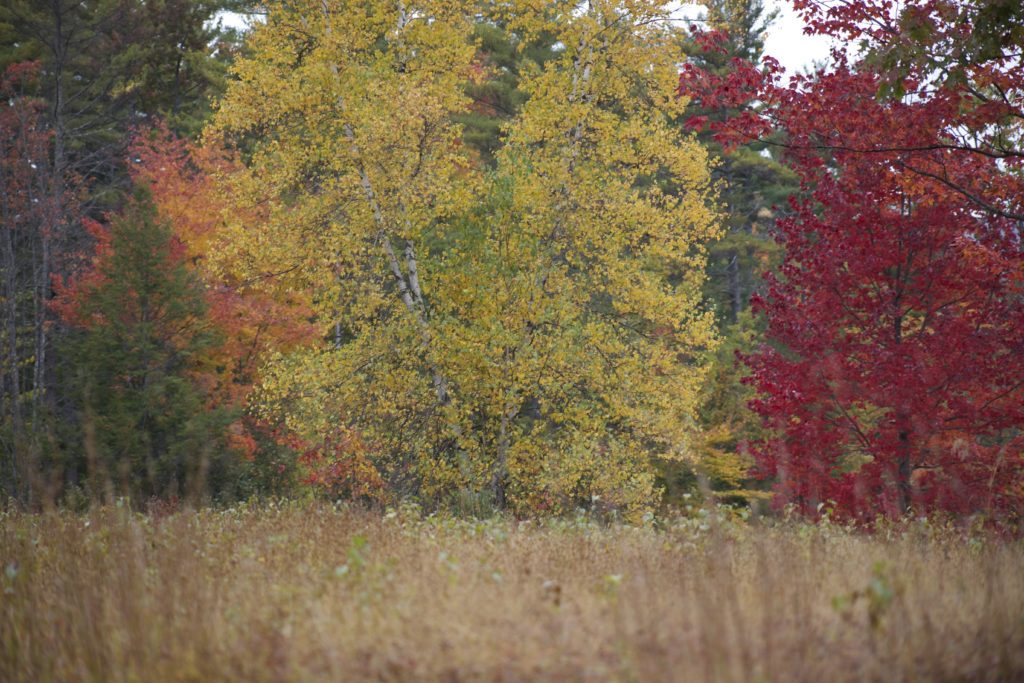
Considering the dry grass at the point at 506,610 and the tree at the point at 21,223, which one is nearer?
the dry grass at the point at 506,610

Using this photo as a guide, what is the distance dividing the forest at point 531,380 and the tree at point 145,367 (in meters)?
0.07

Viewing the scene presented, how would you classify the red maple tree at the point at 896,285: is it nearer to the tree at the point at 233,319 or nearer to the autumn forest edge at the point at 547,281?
the autumn forest edge at the point at 547,281

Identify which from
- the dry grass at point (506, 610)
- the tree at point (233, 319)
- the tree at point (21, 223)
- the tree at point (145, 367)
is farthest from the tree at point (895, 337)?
the tree at point (21, 223)

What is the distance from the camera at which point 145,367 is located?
14.6m

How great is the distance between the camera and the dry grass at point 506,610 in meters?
3.30

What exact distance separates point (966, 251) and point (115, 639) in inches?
268

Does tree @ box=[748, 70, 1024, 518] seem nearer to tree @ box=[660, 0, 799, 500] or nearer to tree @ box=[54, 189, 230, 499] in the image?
tree @ box=[54, 189, 230, 499]

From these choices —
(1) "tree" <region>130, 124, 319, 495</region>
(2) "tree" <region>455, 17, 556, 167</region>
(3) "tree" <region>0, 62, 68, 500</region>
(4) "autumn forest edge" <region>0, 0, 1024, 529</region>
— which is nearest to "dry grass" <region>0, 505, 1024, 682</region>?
(4) "autumn forest edge" <region>0, 0, 1024, 529</region>

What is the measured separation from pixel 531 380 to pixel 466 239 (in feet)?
6.56

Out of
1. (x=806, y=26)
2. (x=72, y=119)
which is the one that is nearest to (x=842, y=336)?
(x=806, y=26)

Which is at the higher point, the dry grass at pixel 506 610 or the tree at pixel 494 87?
the tree at pixel 494 87

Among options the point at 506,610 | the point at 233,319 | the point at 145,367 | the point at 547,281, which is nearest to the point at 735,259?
the point at 233,319

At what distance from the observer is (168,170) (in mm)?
22391

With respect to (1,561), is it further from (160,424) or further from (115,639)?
(160,424)
